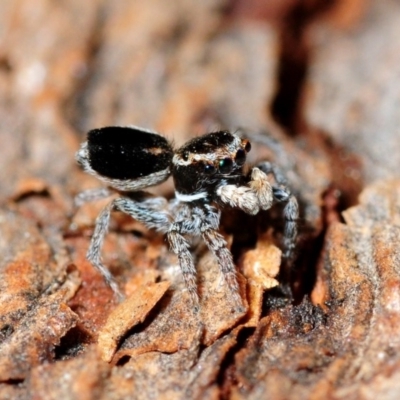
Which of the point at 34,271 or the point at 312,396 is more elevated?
the point at 34,271

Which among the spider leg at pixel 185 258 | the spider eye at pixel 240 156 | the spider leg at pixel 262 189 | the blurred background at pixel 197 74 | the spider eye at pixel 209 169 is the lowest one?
the spider leg at pixel 185 258

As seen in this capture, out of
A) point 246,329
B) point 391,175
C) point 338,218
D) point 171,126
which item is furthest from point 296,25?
point 246,329

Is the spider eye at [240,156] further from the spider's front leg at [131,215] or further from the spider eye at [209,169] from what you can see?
the spider's front leg at [131,215]

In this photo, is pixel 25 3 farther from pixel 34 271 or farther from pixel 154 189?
pixel 34 271

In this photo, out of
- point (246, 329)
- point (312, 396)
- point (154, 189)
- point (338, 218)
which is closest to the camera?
point (312, 396)

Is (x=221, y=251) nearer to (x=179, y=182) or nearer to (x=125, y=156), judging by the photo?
(x=179, y=182)

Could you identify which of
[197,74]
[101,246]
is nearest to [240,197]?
[101,246]

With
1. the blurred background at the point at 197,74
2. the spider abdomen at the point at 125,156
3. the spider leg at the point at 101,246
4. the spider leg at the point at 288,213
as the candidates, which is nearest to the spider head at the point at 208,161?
the spider abdomen at the point at 125,156

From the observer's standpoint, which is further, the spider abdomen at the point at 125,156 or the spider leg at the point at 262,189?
the spider abdomen at the point at 125,156
